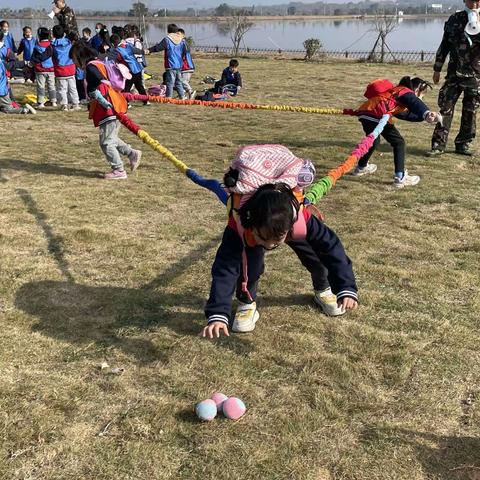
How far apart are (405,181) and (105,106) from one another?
13.5ft

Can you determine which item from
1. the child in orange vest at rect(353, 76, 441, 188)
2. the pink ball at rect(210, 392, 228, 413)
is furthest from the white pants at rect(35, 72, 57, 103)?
the pink ball at rect(210, 392, 228, 413)

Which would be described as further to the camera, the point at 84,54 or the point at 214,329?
the point at 84,54

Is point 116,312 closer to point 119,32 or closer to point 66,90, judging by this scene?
point 66,90

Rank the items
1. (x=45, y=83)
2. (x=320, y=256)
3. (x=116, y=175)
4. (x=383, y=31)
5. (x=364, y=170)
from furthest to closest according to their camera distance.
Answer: (x=383, y=31)
(x=45, y=83)
(x=364, y=170)
(x=116, y=175)
(x=320, y=256)

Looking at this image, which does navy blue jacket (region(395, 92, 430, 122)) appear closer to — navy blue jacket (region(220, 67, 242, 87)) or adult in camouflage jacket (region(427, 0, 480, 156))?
adult in camouflage jacket (region(427, 0, 480, 156))

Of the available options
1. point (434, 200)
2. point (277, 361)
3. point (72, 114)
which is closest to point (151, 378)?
point (277, 361)

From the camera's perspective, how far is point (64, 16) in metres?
14.2

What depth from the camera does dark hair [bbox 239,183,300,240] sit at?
2965 millimetres

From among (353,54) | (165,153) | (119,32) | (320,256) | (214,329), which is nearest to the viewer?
(214,329)

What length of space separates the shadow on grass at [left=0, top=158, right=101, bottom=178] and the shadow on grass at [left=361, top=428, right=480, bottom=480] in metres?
5.92

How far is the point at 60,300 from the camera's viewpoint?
14.3ft

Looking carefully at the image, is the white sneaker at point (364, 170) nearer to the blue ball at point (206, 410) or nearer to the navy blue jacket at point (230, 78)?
the blue ball at point (206, 410)

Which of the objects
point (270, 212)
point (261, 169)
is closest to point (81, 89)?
point (261, 169)

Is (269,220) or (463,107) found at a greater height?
(269,220)
